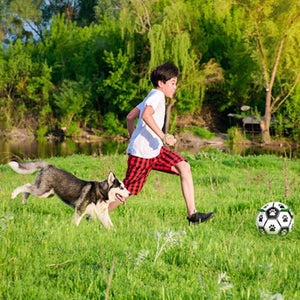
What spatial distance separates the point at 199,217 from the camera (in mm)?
5934

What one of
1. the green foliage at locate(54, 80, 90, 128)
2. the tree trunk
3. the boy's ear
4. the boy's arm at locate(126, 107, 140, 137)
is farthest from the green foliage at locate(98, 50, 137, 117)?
the boy's ear

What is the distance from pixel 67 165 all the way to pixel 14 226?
9369 millimetres

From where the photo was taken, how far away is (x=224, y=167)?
14.1m

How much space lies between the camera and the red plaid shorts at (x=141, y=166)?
19.2ft

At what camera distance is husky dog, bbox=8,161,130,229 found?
5637mm

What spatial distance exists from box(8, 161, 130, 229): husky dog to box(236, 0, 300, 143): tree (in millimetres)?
26132

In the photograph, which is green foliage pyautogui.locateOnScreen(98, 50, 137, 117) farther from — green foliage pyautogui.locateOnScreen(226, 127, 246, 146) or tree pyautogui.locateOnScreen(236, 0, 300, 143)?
tree pyautogui.locateOnScreen(236, 0, 300, 143)

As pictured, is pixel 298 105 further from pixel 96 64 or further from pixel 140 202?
pixel 140 202

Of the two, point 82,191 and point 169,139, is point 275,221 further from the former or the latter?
point 82,191

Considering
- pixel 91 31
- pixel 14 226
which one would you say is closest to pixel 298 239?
pixel 14 226

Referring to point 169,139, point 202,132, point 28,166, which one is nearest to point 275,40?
point 202,132

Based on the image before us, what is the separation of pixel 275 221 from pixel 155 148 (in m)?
1.92

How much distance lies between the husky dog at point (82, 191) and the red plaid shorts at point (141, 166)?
0.21m

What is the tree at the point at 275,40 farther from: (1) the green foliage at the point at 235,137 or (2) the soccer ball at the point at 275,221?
(2) the soccer ball at the point at 275,221
